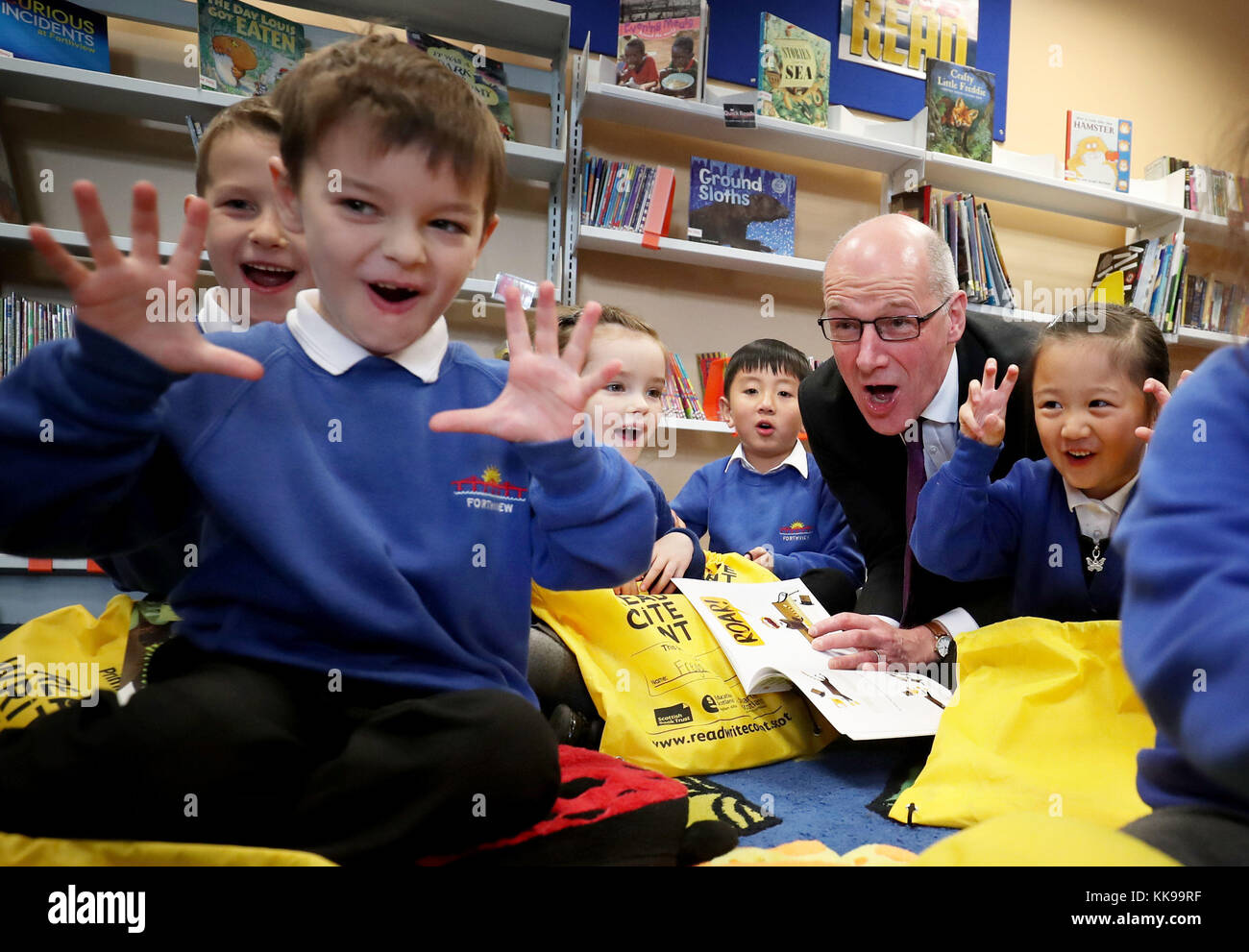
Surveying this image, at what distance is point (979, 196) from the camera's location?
3.32m

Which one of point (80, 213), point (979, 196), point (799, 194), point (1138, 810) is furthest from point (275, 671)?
point (979, 196)

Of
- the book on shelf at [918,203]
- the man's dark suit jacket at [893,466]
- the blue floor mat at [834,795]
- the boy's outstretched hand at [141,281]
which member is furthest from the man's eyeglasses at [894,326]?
the book on shelf at [918,203]

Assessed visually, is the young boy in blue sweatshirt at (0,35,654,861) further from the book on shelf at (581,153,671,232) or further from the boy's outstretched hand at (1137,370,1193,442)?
the book on shelf at (581,153,671,232)

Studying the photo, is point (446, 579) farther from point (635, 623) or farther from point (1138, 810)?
point (1138, 810)

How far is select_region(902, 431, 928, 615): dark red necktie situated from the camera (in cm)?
164

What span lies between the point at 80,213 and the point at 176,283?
0.07 metres

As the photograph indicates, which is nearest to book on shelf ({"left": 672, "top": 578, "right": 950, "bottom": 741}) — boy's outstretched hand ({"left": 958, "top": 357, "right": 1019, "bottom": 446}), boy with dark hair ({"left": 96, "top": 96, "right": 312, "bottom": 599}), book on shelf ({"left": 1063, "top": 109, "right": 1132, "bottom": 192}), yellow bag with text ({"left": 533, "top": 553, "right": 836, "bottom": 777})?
yellow bag with text ({"left": 533, "top": 553, "right": 836, "bottom": 777})

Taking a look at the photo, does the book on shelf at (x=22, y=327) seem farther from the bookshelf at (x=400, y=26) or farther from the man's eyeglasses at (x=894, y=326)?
the man's eyeglasses at (x=894, y=326)

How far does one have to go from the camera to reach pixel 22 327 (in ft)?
7.20

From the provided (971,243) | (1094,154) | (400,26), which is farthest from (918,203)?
(400,26)

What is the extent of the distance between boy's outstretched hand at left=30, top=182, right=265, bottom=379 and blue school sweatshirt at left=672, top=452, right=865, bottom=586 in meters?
1.71

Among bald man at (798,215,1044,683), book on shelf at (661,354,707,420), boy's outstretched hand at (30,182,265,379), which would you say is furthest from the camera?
book on shelf at (661,354,707,420)

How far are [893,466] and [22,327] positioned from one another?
2.31 metres

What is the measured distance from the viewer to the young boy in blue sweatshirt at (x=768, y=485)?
2260 mm
